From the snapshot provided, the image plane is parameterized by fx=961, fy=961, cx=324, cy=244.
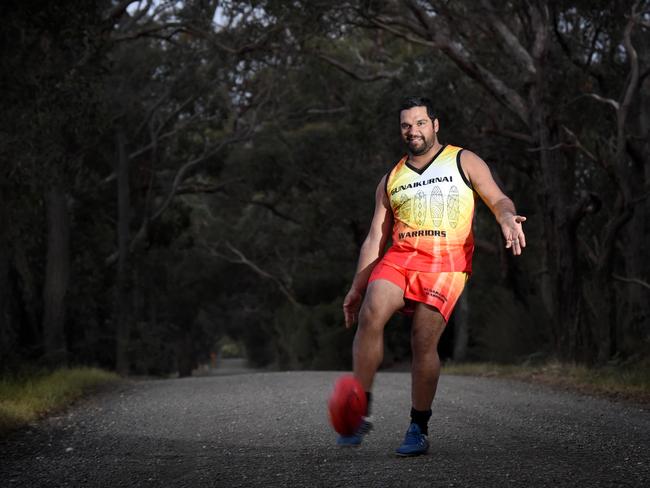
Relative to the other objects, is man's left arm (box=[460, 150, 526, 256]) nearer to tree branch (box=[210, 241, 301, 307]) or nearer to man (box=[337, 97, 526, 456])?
man (box=[337, 97, 526, 456])

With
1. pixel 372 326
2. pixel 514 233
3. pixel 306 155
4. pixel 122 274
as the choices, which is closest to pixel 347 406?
pixel 372 326

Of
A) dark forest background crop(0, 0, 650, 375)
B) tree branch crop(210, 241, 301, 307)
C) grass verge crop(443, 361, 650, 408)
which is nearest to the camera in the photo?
grass verge crop(443, 361, 650, 408)

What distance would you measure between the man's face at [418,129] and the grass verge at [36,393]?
392 cm

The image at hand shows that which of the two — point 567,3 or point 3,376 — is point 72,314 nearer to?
point 3,376

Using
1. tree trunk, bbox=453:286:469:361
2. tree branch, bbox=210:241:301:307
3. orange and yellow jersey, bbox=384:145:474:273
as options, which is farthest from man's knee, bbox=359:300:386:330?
tree branch, bbox=210:241:301:307

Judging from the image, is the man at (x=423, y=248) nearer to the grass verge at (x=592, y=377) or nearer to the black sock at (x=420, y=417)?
the black sock at (x=420, y=417)

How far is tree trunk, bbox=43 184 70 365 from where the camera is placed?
19.0 metres

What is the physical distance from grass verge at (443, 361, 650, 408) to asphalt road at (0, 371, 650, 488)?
0.52 meters

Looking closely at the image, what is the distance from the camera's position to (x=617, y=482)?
178 inches

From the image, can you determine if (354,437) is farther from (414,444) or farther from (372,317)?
(372,317)

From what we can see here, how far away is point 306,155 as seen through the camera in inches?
1139

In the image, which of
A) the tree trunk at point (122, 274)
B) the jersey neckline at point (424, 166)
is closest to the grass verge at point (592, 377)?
the jersey neckline at point (424, 166)

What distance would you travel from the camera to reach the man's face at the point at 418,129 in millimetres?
5238

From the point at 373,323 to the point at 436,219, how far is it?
0.64 m
